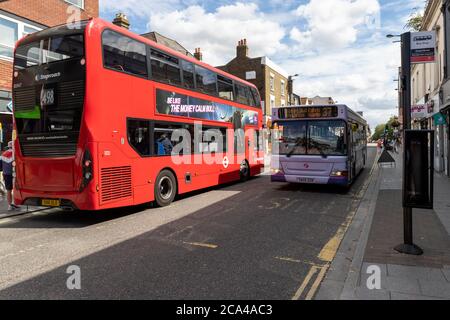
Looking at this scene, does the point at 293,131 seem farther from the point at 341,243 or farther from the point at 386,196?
the point at 341,243

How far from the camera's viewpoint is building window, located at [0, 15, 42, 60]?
12.4 metres

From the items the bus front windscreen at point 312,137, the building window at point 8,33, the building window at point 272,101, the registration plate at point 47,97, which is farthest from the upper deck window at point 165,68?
the building window at point 272,101

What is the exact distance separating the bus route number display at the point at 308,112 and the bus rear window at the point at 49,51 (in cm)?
661

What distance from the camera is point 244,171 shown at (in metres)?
14.0

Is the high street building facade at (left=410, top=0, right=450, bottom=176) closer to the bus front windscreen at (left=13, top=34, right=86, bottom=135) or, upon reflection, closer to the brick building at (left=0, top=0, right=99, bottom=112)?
the bus front windscreen at (left=13, top=34, right=86, bottom=135)

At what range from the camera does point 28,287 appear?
156 inches

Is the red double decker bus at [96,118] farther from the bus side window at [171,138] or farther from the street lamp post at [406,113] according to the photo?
the street lamp post at [406,113]

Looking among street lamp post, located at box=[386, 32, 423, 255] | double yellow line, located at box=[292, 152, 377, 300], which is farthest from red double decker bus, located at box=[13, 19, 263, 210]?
street lamp post, located at box=[386, 32, 423, 255]

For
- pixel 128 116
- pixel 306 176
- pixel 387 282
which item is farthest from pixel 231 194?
pixel 387 282

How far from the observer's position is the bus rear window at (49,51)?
6.81m

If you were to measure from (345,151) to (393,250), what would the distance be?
562 cm

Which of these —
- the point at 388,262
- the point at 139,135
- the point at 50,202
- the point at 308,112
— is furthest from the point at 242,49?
the point at 388,262

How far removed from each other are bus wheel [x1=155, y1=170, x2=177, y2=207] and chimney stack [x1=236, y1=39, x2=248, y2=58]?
26972 millimetres
